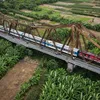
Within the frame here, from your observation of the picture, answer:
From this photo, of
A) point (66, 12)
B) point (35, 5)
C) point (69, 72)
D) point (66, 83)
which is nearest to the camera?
point (66, 83)

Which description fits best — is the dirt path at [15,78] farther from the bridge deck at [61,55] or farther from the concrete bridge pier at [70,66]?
the concrete bridge pier at [70,66]

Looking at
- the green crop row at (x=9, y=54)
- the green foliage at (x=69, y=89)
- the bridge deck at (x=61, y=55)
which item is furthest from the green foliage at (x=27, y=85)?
the green crop row at (x=9, y=54)

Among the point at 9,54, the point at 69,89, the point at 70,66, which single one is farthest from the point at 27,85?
the point at 9,54

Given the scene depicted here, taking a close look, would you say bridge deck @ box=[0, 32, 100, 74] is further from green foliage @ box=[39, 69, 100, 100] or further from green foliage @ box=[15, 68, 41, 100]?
green foliage @ box=[15, 68, 41, 100]

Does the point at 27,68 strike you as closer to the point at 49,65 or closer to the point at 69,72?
the point at 49,65

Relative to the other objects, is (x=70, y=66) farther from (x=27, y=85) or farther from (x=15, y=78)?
(x=15, y=78)

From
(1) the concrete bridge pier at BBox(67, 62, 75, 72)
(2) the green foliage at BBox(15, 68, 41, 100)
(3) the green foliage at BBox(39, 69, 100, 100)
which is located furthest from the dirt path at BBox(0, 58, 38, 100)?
(1) the concrete bridge pier at BBox(67, 62, 75, 72)

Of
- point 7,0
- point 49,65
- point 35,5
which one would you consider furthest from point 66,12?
point 49,65
